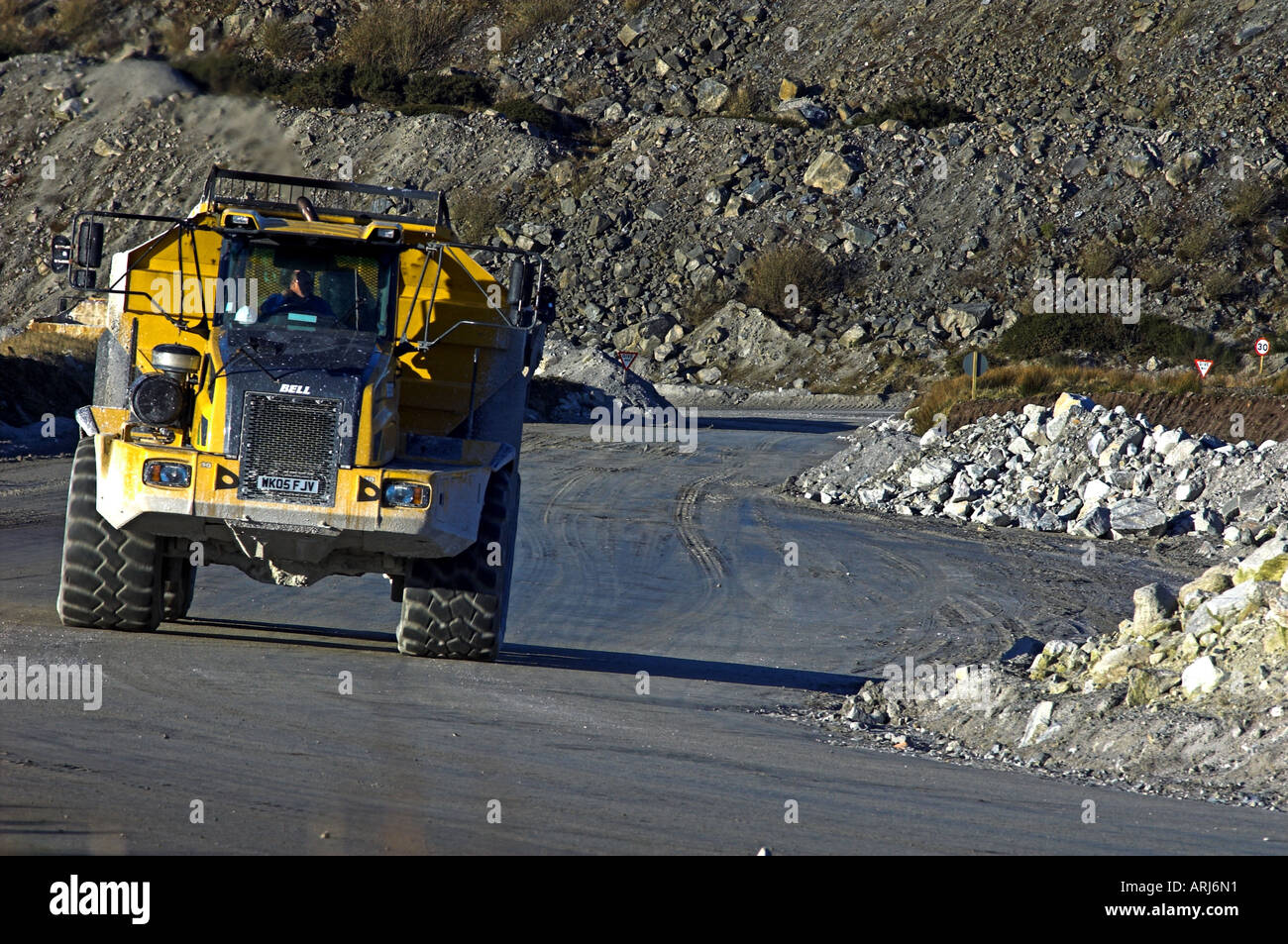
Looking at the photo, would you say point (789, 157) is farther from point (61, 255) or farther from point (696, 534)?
point (61, 255)

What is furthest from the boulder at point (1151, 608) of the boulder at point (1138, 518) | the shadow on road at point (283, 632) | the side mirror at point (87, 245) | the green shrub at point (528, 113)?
the green shrub at point (528, 113)

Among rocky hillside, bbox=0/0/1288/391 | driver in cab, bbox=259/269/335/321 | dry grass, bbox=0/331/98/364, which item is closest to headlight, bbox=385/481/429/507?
driver in cab, bbox=259/269/335/321

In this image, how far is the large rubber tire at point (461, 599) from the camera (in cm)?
941

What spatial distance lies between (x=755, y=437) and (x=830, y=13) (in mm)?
36420

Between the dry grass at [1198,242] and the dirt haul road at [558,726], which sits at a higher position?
the dry grass at [1198,242]

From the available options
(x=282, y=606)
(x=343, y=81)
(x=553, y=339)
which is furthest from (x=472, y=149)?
(x=282, y=606)

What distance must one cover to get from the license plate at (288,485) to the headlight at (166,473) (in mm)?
444

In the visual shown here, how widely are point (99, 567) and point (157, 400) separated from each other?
1276 mm

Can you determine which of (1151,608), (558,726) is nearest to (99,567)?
(558,726)

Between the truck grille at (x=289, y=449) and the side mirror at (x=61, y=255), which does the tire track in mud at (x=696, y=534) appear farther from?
the side mirror at (x=61, y=255)

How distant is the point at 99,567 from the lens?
9297mm

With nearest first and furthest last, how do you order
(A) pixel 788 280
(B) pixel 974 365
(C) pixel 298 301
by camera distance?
1. (C) pixel 298 301
2. (B) pixel 974 365
3. (A) pixel 788 280

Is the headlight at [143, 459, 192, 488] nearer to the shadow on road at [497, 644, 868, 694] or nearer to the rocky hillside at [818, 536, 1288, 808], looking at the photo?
the shadow on road at [497, 644, 868, 694]

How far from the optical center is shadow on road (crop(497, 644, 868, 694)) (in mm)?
10281
